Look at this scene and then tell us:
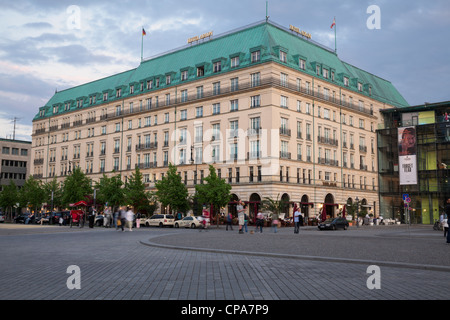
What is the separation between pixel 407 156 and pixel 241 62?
93.0 feet

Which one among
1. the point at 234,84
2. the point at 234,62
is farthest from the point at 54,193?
the point at 234,62

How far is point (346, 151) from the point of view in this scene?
69.6 m

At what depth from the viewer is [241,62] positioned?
61062 mm

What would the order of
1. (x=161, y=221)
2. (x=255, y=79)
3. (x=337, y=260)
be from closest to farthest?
(x=337, y=260) → (x=161, y=221) → (x=255, y=79)

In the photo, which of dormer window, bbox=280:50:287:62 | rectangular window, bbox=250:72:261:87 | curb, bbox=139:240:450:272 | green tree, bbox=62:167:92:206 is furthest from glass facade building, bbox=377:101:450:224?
curb, bbox=139:240:450:272

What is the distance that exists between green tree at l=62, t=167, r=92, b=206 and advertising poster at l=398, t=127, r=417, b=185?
47.6 meters

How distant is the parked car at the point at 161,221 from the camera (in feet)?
169

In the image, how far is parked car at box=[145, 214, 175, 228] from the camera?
51.4m

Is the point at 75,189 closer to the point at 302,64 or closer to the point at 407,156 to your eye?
the point at 302,64

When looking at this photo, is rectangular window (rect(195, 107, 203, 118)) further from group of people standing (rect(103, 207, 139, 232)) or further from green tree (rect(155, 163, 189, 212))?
group of people standing (rect(103, 207, 139, 232))

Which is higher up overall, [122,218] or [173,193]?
[173,193]

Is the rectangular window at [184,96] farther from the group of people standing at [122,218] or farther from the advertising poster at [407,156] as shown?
the advertising poster at [407,156]

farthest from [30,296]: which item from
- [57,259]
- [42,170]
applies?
[42,170]

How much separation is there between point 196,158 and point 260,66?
16.0 metres
